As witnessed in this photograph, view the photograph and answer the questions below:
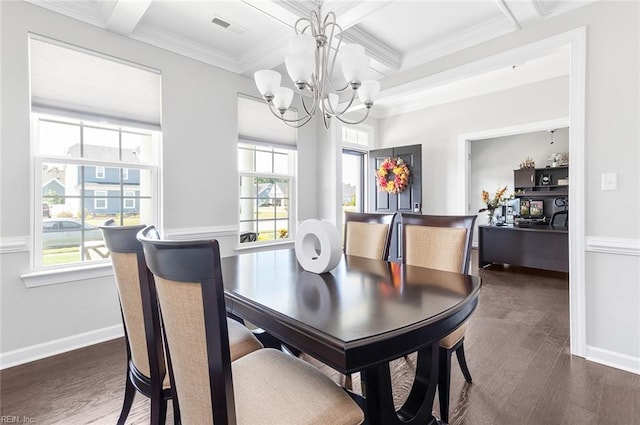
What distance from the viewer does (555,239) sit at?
4.53m

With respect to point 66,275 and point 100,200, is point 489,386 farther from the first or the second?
point 100,200

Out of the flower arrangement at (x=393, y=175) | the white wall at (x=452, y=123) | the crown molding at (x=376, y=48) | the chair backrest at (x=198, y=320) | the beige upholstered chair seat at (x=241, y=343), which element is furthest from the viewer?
the flower arrangement at (x=393, y=175)

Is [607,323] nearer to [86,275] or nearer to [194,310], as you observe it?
[194,310]

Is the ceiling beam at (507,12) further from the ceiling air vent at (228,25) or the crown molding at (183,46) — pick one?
the crown molding at (183,46)

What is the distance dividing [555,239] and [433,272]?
408 cm

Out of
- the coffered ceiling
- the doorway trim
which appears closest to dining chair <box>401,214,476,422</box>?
the doorway trim

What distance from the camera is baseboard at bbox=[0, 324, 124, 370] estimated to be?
218 centimetres

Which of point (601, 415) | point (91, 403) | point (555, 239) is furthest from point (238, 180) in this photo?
point (555, 239)

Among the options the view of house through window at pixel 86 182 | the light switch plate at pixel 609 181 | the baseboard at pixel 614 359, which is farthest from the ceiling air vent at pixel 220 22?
the baseboard at pixel 614 359

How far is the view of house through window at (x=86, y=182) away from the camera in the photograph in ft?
7.82

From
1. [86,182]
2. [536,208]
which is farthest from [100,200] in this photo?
[536,208]

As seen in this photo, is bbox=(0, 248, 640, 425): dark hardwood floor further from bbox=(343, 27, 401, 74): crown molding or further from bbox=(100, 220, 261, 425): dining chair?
bbox=(343, 27, 401, 74): crown molding

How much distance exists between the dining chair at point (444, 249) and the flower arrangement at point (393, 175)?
131 inches

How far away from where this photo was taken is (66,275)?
2.42m
